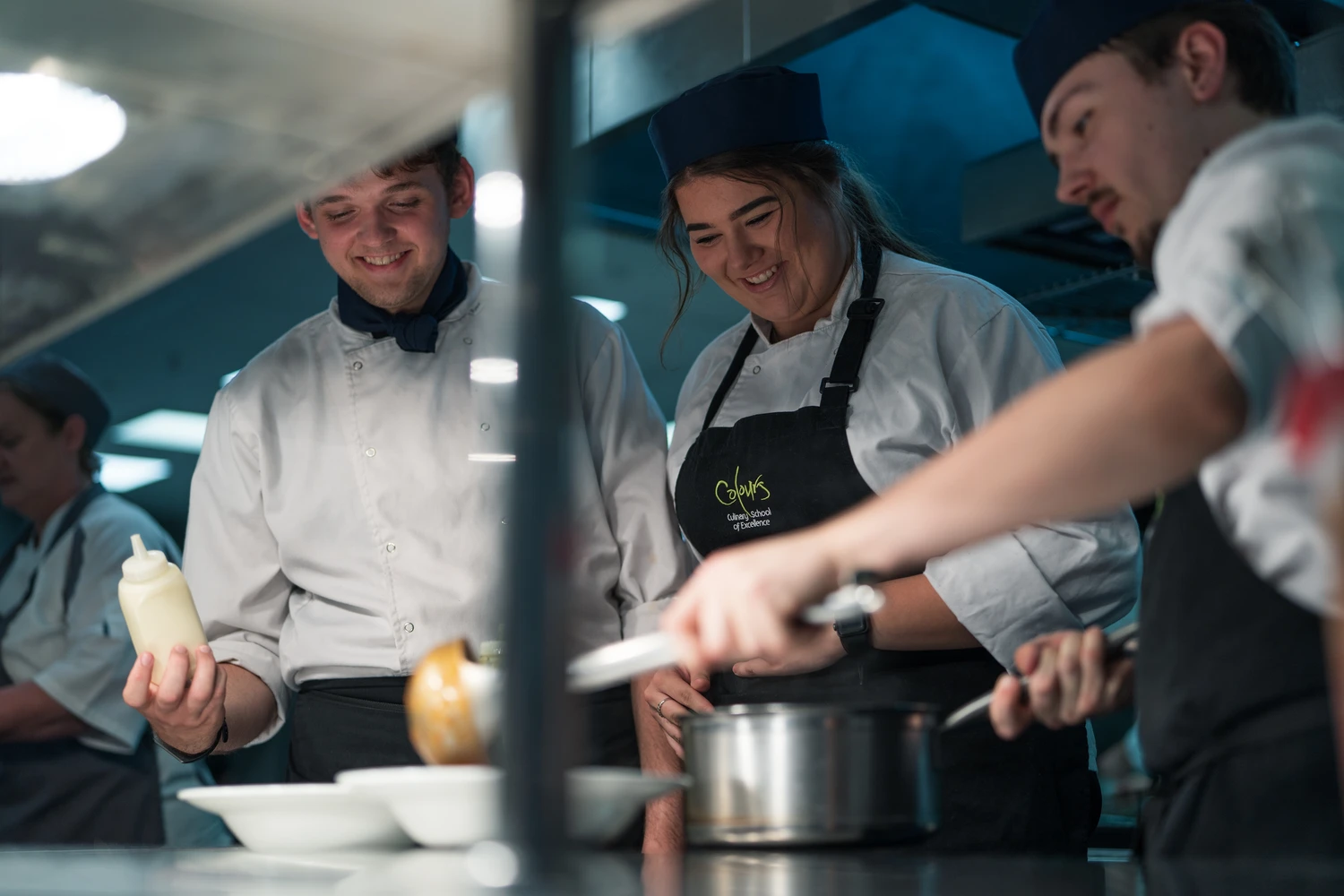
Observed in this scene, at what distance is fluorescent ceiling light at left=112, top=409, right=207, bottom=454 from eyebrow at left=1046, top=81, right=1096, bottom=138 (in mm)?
6337

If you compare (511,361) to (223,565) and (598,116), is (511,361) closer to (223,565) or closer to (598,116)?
(223,565)

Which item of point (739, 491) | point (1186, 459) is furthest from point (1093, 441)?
point (739, 491)

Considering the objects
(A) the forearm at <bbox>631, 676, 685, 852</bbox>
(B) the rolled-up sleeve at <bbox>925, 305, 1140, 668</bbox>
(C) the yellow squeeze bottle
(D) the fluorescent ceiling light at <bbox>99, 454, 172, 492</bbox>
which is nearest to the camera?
(C) the yellow squeeze bottle

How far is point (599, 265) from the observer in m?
0.56

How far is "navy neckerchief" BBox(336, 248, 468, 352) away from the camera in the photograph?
5.77 feet

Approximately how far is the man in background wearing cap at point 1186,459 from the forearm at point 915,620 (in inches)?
13.7

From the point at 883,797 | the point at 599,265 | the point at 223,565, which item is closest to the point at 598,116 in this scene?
the point at 223,565

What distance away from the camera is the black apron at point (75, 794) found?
2.68 m

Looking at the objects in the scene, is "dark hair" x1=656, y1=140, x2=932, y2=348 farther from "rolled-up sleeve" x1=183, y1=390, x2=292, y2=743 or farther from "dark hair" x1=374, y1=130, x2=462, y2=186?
"rolled-up sleeve" x1=183, y1=390, x2=292, y2=743

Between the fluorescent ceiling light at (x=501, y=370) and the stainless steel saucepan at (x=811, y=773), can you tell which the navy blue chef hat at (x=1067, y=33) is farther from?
the fluorescent ceiling light at (x=501, y=370)

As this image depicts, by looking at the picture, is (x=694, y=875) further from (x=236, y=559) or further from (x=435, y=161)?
(x=435, y=161)

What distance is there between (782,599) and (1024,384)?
934 mm

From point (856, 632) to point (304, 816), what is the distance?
0.70 metres

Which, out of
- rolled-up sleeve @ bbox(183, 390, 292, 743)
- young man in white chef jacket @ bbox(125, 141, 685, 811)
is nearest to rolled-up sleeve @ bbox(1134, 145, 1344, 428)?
young man in white chef jacket @ bbox(125, 141, 685, 811)
